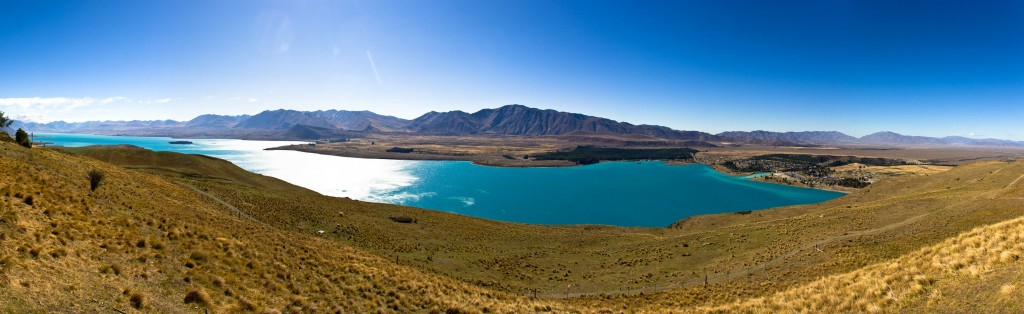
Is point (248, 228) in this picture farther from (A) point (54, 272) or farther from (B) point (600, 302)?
(B) point (600, 302)

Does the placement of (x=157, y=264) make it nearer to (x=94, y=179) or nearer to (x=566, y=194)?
(x=94, y=179)

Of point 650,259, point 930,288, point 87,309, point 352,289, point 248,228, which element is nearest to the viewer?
point 87,309

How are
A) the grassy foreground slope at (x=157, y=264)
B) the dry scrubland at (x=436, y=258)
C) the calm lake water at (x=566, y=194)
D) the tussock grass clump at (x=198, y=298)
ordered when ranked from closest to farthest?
Result: the grassy foreground slope at (x=157, y=264) → the dry scrubland at (x=436, y=258) → the tussock grass clump at (x=198, y=298) → the calm lake water at (x=566, y=194)

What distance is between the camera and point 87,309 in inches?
379

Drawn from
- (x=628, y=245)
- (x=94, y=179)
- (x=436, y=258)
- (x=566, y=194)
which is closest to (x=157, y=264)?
(x=94, y=179)

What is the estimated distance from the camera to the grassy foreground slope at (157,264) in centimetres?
1068

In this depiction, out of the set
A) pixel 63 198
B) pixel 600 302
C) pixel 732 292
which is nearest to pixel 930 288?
pixel 732 292

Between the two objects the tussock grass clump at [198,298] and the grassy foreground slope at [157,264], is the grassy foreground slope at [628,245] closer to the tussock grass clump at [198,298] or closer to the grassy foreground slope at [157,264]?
the grassy foreground slope at [157,264]

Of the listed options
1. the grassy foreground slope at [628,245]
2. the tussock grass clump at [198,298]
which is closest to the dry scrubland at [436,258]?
the tussock grass clump at [198,298]

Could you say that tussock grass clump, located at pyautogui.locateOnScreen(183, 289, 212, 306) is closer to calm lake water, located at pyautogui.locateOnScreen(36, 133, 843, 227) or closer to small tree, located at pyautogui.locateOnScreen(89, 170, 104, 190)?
small tree, located at pyautogui.locateOnScreen(89, 170, 104, 190)

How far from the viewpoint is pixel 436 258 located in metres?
33.0

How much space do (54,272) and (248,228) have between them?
14.6 meters

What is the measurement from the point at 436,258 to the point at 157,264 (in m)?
→ 20.6

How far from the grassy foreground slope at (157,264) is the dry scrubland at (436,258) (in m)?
0.08
